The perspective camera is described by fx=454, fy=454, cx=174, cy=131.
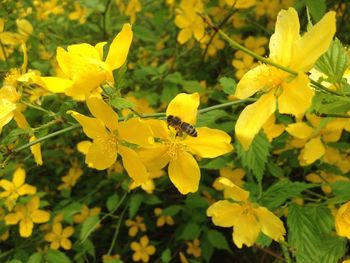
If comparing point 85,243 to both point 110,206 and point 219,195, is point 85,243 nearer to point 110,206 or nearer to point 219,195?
point 110,206

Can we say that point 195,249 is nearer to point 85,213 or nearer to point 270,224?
point 85,213

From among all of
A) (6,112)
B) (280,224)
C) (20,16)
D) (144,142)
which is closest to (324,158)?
(280,224)

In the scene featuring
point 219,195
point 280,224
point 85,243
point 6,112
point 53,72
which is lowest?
point 85,243

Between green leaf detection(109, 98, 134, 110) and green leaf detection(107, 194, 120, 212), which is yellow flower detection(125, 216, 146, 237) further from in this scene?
green leaf detection(109, 98, 134, 110)

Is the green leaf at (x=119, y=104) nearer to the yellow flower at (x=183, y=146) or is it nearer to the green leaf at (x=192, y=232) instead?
the yellow flower at (x=183, y=146)

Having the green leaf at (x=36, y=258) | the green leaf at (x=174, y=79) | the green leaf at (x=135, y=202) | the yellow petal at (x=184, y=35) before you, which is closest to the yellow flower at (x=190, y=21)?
the yellow petal at (x=184, y=35)

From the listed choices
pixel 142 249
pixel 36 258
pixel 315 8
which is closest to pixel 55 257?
pixel 36 258
